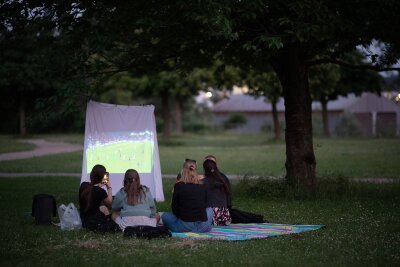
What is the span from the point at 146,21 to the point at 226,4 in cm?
206

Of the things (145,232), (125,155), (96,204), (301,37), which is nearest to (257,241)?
(145,232)

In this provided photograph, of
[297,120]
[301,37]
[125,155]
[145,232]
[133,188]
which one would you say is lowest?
[145,232]

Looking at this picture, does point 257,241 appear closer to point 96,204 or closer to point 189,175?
point 189,175

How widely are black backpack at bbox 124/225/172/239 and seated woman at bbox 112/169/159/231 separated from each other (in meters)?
0.22

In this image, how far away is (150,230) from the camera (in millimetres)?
9523

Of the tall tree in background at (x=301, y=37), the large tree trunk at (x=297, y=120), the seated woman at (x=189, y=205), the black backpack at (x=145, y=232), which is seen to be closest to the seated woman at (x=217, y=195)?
the seated woman at (x=189, y=205)

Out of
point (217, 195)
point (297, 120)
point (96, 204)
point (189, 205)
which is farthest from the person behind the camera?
point (297, 120)

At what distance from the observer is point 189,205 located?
392 inches

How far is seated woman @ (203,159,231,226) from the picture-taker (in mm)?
10773

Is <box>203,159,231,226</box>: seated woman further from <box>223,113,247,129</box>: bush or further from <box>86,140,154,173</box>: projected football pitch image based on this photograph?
<box>223,113,247,129</box>: bush

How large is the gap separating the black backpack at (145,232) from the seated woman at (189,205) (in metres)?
0.45

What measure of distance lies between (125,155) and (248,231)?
5.27m

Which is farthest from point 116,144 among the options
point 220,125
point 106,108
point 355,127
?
point 220,125

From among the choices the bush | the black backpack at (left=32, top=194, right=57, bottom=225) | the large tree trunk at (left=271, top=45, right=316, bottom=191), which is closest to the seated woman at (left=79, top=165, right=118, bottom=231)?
the black backpack at (left=32, top=194, right=57, bottom=225)
